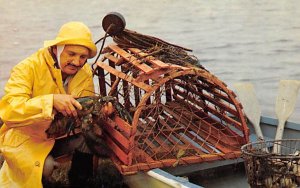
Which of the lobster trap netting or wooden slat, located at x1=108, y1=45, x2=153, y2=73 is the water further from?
wooden slat, located at x1=108, y1=45, x2=153, y2=73

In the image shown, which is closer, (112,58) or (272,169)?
(272,169)

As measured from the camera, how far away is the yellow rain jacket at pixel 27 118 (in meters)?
3.13

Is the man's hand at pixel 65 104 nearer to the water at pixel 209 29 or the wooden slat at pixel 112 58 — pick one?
the wooden slat at pixel 112 58

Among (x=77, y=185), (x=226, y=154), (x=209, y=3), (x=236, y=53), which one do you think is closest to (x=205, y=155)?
(x=226, y=154)

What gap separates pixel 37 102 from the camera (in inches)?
123

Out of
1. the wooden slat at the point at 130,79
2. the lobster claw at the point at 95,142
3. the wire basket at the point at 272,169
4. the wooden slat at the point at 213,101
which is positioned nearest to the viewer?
the wire basket at the point at 272,169

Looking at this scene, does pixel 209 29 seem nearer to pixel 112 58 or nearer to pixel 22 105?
pixel 112 58

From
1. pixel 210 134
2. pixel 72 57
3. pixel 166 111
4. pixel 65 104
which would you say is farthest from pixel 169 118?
pixel 65 104

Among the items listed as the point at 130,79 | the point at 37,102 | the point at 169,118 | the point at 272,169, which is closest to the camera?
the point at 272,169

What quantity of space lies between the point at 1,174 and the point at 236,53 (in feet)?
42.0

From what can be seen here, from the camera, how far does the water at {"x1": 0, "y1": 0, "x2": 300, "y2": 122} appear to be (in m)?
13.6

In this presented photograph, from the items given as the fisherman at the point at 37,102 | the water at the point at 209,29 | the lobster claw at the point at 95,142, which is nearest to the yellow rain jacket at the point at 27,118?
the fisherman at the point at 37,102

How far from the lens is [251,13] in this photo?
21.5 m

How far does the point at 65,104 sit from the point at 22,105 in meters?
0.27
